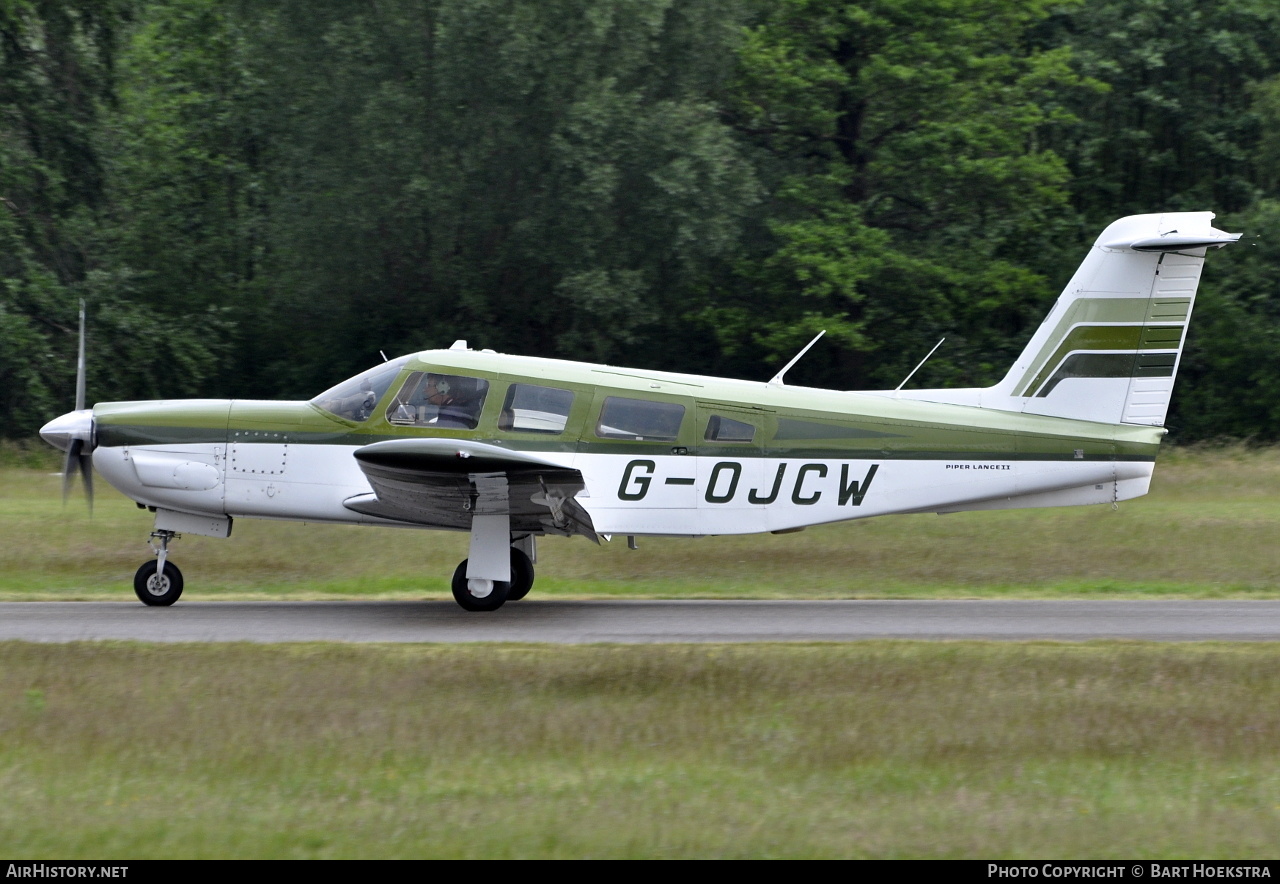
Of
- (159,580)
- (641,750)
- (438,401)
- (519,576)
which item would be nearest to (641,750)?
(641,750)

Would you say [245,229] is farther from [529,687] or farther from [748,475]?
[529,687]

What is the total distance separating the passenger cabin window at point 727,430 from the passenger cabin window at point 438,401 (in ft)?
6.40

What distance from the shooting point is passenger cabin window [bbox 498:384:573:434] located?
11289mm

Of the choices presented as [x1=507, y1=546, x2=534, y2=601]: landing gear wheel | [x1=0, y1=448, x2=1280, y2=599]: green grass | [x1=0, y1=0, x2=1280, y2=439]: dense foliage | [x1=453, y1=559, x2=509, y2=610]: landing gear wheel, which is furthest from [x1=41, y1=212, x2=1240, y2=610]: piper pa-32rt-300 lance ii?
[x1=0, y1=0, x2=1280, y2=439]: dense foliage

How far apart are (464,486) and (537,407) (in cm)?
113

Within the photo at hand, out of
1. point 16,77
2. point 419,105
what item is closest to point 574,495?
point 419,105

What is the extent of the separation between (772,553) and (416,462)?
20.0 ft

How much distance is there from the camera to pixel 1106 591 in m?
13.3

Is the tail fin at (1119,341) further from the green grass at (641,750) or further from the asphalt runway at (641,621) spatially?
the green grass at (641,750)

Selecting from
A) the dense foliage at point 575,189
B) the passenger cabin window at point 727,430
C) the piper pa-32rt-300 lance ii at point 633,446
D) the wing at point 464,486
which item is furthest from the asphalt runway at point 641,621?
the dense foliage at point 575,189

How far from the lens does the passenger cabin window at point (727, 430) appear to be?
450 inches

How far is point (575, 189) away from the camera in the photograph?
22.7m

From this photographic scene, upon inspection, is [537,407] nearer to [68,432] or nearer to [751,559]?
[68,432]

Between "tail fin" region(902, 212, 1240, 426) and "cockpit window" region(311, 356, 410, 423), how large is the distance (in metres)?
4.71
